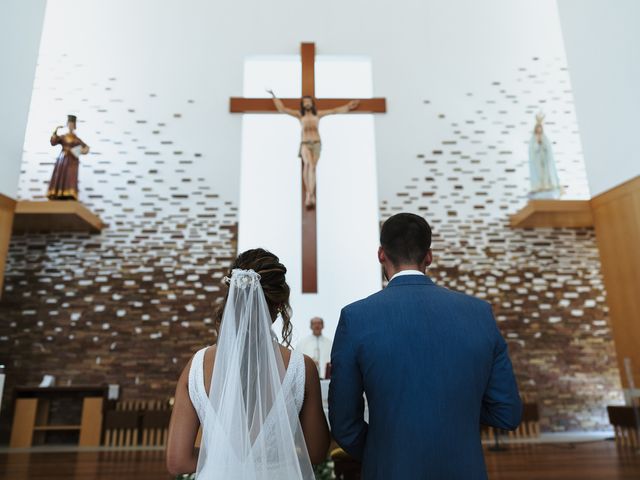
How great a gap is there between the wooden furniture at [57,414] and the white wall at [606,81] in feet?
21.7

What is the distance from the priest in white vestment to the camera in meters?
5.97

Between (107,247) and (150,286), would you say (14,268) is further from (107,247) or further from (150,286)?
(150,286)

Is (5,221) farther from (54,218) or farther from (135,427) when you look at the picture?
(135,427)

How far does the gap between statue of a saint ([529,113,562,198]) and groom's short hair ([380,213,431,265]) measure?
20.3ft

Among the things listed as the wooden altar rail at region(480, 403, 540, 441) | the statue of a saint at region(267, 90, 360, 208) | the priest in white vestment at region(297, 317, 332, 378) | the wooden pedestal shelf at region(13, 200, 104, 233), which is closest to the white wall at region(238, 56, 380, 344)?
the statue of a saint at region(267, 90, 360, 208)

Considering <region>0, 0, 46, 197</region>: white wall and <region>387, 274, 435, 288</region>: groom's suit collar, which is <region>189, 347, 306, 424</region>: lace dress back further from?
<region>0, 0, 46, 197</region>: white wall

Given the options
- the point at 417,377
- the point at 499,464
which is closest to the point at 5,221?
the point at 417,377

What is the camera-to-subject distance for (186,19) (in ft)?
26.2

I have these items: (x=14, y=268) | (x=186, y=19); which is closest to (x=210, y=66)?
(x=186, y=19)

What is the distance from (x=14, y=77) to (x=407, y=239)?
192 inches

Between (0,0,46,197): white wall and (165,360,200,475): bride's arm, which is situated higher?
(0,0,46,197): white wall

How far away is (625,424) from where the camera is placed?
5.56 metres

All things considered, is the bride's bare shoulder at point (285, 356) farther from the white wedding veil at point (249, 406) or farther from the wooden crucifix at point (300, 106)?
the wooden crucifix at point (300, 106)

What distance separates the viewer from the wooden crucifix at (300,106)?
268 inches
